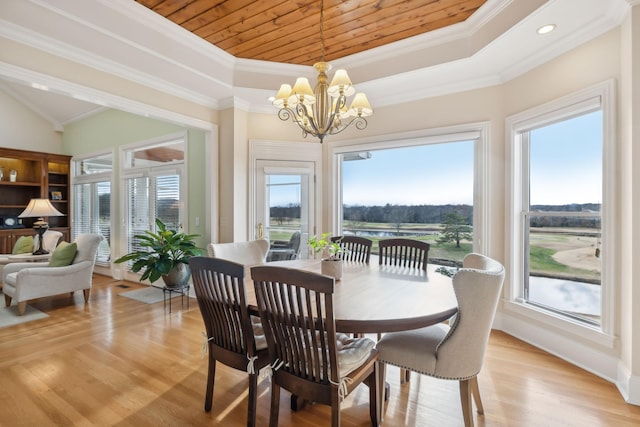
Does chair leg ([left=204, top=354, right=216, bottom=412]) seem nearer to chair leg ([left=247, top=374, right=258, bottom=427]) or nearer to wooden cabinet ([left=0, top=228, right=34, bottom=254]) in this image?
chair leg ([left=247, top=374, right=258, bottom=427])

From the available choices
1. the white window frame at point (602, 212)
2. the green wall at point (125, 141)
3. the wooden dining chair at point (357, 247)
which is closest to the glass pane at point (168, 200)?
the green wall at point (125, 141)

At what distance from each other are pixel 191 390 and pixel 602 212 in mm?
3369

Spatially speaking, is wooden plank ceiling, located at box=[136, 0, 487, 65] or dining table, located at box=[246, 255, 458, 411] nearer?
dining table, located at box=[246, 255, 458, 411]

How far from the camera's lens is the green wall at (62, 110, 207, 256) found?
452cm

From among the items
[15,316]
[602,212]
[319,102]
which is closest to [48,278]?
[15,316]

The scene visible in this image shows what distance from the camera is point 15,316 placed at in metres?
3.70

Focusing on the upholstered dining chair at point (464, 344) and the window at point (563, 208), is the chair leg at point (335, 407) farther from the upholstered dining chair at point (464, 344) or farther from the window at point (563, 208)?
the window at point (563, 208)

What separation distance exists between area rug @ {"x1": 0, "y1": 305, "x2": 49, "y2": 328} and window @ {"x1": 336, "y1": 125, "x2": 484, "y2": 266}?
12.6 ft

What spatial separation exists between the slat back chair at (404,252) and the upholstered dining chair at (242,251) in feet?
4.05

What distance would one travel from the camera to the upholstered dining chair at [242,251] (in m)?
2.93

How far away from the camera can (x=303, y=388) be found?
1.58m

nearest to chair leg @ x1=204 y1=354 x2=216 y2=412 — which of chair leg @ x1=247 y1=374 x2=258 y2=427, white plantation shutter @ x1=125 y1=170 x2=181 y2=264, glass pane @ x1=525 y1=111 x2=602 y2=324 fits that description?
chair leg @ x1=247 y1=374 x2=258 y2=427

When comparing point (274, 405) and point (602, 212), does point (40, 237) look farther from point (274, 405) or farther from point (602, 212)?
point (602, 212)

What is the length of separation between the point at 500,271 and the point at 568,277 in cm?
171
